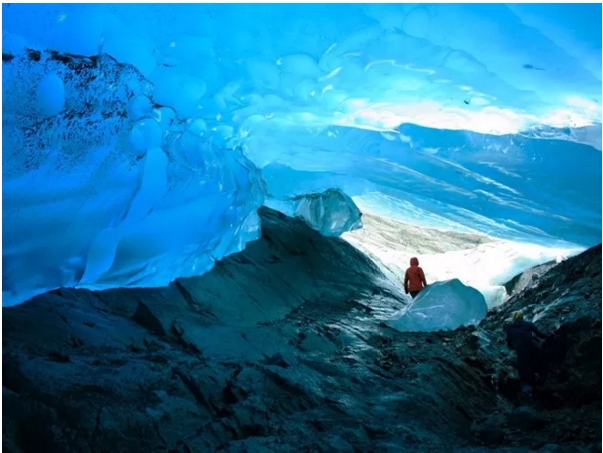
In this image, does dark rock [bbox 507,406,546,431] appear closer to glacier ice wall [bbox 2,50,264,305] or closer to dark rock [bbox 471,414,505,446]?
dark rock [bbox 471,414,505,446]

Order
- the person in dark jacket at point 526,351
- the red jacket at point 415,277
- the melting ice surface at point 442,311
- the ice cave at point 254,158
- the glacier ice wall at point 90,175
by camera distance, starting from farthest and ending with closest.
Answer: the red jacket at point 415,277 < the melting ice surface at point 442,311 < the person in dark jacket at point 526,351 < the glacier ice wall at point 90,175 < the ice cave at point 254,158

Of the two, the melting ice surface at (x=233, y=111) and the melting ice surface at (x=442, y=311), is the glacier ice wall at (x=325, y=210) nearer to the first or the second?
the melting ice surface at (x=233, y=111)

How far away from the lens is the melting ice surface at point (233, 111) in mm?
3912

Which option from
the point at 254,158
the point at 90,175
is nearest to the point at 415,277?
the point at 254,158

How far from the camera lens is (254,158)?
23.2 feet

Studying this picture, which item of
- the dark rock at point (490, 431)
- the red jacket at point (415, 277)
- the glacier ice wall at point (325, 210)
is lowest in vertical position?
the dark rock at point (490, 431)

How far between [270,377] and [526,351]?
2692 millimetres

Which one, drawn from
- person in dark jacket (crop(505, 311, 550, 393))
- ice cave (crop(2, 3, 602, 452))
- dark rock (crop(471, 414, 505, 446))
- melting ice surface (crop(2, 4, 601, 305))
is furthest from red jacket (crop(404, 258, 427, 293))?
dark rock (crop(471, 414, 505, 446))

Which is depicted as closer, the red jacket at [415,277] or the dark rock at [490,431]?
the dark rock at [490,431]

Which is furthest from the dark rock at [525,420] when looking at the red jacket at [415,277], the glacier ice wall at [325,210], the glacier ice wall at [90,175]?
the glacier ice wall at [325,210]

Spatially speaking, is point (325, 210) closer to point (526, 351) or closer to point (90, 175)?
point (526, 351)

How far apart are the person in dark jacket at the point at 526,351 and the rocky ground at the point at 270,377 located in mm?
147

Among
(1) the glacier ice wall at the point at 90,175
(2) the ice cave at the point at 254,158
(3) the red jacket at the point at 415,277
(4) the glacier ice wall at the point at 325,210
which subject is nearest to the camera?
(2) the ice cave at the point at 254,158

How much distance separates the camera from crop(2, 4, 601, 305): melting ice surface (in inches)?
154
